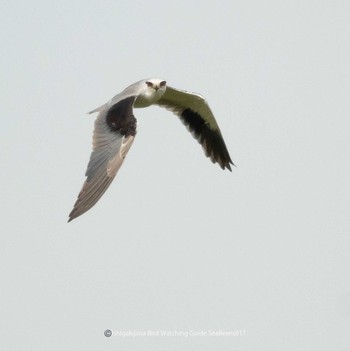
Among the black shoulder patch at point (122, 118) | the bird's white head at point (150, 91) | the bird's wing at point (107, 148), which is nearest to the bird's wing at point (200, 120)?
the bird's white head at point (150, 91)

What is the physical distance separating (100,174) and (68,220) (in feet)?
5.13

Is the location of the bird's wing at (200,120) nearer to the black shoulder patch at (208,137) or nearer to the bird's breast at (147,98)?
the black shoulder patch at (208,137)

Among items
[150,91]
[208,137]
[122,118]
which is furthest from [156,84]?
[208,137]

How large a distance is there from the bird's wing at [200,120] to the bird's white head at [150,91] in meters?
1.24

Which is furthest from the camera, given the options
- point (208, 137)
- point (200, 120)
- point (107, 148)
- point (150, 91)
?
point (208, 137)

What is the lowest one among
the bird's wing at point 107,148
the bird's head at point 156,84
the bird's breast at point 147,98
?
the bird's wing at point 107,148

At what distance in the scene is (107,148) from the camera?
1445 centimetres

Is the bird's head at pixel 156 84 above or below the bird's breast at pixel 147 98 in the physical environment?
above

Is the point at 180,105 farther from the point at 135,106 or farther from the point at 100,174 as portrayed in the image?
the point at 100,174

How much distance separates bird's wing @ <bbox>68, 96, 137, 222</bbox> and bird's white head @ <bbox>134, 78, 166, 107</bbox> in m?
0.83

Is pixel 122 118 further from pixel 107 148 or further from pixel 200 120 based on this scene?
pixel 200 120

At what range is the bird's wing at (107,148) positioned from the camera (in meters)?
13.3

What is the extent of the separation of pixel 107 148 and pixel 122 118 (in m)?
0.75

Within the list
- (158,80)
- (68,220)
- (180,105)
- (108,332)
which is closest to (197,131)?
(180,105)
